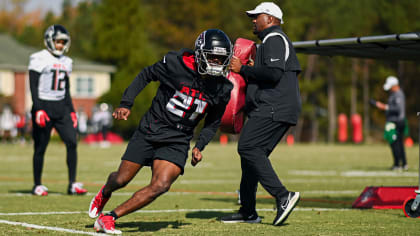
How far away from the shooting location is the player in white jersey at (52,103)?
11.3 metres

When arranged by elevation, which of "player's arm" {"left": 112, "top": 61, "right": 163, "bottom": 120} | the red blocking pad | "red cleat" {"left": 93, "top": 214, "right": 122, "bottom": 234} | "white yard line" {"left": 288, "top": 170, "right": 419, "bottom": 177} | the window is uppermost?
"player's arm" {"left": 112, "top": 61, "right": 163, "bottom": 120}

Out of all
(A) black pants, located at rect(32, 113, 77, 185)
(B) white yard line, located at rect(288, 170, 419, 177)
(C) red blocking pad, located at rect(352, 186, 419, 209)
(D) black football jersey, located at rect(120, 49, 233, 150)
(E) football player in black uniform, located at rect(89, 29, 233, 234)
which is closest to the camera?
(E) football player in black uniform, located at rect(89, 29, 233, 234)

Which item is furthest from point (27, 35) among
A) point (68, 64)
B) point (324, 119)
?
point (68, 64)

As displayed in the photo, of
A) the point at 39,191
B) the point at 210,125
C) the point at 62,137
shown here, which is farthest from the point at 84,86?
the point at 210,125

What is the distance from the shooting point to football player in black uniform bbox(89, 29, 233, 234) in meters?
6.90

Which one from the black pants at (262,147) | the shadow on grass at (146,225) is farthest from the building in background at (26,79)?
the black pants at (262,147)

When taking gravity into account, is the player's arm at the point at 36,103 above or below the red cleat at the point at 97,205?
above

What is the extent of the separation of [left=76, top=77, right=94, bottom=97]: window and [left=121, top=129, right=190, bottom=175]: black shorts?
6275cm

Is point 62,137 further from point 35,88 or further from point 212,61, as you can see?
point 212,61

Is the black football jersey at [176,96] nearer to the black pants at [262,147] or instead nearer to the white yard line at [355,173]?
the black pants at [262,147]

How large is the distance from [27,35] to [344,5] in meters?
45.2

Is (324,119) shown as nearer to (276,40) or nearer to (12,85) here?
(12,85)

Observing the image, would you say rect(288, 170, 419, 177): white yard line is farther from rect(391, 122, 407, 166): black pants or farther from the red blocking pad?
the red blocking pad

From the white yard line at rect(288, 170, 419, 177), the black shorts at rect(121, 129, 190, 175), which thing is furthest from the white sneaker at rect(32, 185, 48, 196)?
the white yard line at rect(288, 170, 419, 177)
